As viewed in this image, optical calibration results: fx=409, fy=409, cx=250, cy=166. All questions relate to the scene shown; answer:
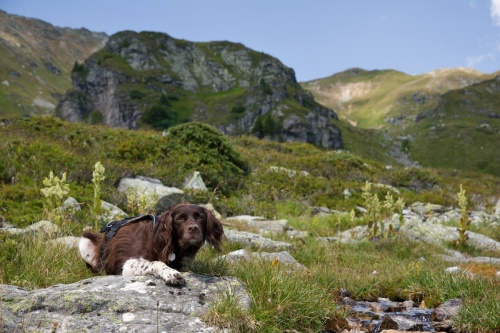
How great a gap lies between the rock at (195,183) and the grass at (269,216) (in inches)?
12.0

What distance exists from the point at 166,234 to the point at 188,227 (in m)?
0.30

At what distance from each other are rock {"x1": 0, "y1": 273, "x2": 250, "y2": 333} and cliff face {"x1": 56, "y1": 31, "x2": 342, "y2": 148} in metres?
82.8

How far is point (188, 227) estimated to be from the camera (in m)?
3.95

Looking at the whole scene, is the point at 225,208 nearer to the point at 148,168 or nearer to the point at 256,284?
the point at 148,168

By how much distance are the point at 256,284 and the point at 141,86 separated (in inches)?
4561

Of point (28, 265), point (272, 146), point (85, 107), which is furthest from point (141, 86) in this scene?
point (28, 265)

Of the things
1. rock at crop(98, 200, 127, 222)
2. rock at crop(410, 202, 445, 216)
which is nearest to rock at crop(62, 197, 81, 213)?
rock at crop(98, 200, 127, 222)

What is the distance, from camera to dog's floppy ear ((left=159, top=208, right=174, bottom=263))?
407 cm

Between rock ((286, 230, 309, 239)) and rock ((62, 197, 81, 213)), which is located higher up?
rock ((62, 197, 81, 213))

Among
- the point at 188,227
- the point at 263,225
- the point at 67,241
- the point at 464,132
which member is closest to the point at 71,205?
the point at 67,241

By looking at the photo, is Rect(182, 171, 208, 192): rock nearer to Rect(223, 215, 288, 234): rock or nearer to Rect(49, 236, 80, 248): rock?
Rect(223, 215, 288, 234): rock

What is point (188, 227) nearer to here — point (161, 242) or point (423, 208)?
point (161, 242)

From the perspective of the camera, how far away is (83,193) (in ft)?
33.3

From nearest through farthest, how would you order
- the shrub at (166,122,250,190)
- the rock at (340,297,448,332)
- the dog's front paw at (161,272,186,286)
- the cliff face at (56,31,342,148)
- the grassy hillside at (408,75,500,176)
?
1. the dog's front paw at (161,272,186,286)
2. the rock at (340,297,448,332)
3. the shrub at (166,122,250,190)
4. the cliff face at (56,31,342,148)
5. the grassy hillside at (408,75,500,176)
